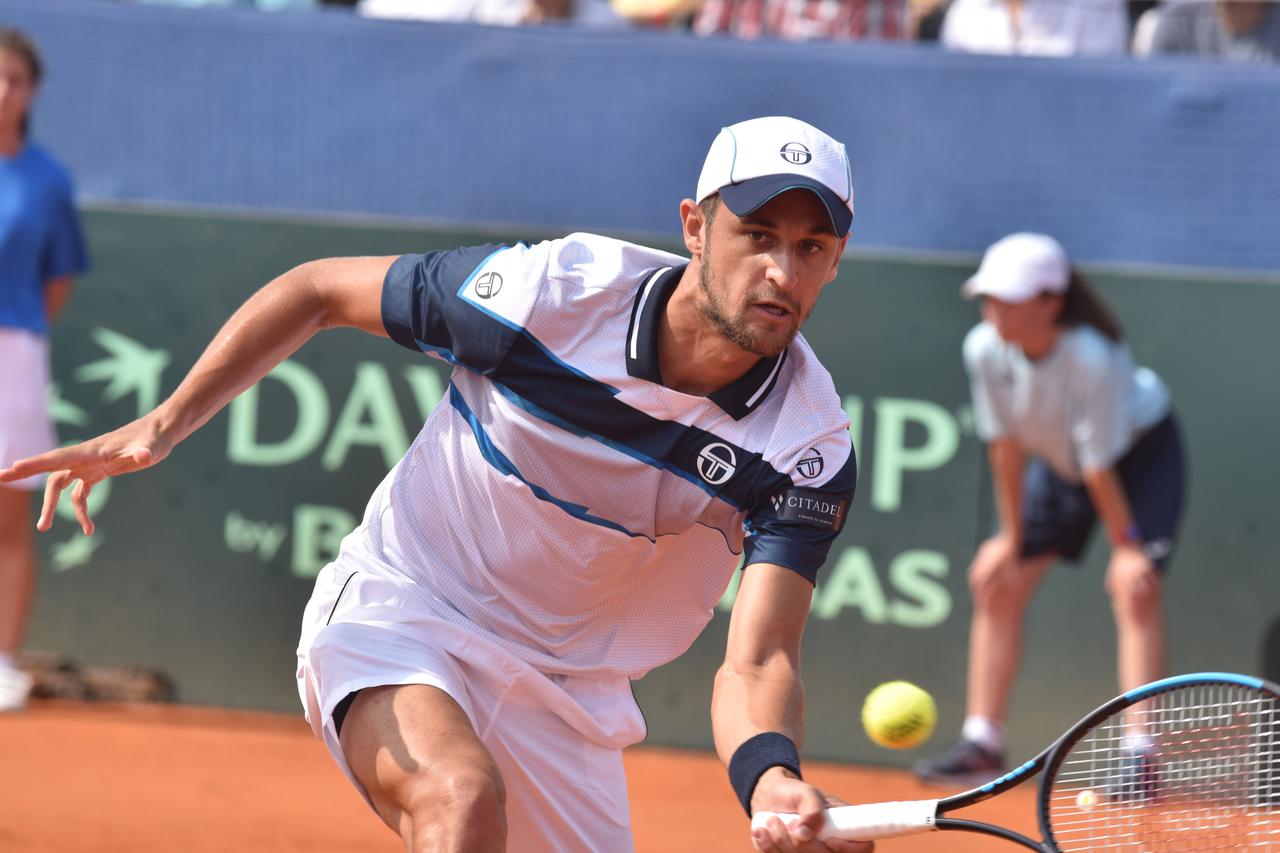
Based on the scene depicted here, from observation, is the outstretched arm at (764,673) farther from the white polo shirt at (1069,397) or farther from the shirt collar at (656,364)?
the white polo shirt at (1069,397)

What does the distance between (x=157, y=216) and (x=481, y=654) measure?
4.31 meters

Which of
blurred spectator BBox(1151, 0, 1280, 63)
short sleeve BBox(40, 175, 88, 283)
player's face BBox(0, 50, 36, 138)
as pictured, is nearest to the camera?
player's face BBox(0, 50, 36, 138)

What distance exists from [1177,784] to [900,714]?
1.01 m

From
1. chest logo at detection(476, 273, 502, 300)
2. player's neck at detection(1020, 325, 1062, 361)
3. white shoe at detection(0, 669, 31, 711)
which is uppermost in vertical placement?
chest logo at detection(476, 273, 502, 300)

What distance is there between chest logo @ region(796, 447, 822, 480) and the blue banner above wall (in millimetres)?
3906

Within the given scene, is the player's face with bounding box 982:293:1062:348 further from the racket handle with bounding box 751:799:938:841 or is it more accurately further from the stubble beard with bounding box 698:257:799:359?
the racket handle with bounding box 751:799:938:841

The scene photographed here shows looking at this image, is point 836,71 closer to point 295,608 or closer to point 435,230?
point 435,230

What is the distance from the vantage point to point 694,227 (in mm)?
3363

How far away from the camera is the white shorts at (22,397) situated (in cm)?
666

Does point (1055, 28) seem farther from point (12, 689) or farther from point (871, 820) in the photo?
point (871, 820)

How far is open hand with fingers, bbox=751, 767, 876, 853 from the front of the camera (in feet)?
8.77

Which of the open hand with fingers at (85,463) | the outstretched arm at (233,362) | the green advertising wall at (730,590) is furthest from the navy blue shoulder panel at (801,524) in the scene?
the green advertising wall at (730,590)

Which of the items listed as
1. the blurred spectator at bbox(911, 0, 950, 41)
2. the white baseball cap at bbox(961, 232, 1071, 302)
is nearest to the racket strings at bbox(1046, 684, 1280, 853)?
the white baseball cap at bbox(961, 232, 1071, 302)

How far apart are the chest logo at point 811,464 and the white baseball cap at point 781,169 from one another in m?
0.38
